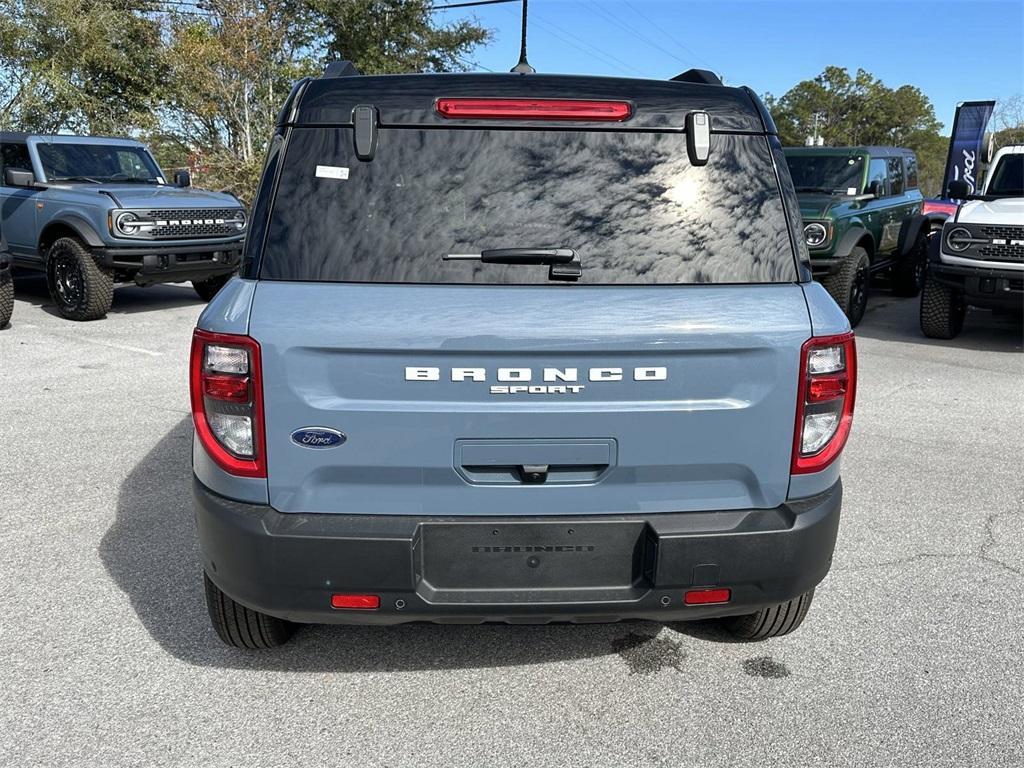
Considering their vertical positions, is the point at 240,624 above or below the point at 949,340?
above

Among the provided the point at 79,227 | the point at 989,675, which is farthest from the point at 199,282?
the point at 989,675

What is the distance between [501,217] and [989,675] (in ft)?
7.54

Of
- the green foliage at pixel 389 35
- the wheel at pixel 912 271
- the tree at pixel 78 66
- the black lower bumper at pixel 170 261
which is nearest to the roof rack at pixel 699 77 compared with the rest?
the black lower bumper at pixel 170 261

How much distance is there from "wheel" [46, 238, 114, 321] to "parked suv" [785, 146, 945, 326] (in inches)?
303

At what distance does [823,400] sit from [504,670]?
1.41 m

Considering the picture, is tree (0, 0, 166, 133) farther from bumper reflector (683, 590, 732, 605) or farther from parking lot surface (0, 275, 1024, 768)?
bumper reflector (683, 590, 732, 605)

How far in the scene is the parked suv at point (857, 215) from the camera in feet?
32.0

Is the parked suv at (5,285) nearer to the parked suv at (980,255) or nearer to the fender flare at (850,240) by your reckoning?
the fender flare at (850,240)

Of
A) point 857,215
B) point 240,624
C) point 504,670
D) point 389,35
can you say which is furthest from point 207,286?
point 389,35

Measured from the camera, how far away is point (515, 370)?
240cm

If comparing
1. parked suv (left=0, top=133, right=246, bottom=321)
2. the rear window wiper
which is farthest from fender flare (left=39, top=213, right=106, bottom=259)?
the rear window wiper

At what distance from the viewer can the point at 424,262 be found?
2471 millimetres

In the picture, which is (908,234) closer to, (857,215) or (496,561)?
(857,215)

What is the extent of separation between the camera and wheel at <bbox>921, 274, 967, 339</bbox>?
9477 millimetres
